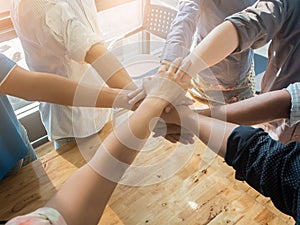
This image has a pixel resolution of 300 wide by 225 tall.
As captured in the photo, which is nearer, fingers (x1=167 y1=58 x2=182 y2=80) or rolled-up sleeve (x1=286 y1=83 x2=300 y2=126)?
rolled-up sleeve (x1=286 y1=83 x2=300 y2=126)

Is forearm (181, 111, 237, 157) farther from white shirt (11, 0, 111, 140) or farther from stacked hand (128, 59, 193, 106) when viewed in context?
white shirt (11, 0, 111, 140)

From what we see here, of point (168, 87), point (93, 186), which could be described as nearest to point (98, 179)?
point (93, 186)

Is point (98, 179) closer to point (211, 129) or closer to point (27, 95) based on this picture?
point (211, 129)

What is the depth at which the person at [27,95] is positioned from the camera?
2.35 ft

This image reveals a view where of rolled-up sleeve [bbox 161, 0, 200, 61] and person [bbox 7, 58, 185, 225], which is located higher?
rolled-up sleeve [bbox 161, 0, 200, 61]

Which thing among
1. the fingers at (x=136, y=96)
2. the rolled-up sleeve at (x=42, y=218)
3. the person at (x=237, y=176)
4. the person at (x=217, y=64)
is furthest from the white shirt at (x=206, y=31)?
the rolled-up sleeve at (x=42, y=218)

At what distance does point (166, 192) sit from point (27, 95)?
1.57ft

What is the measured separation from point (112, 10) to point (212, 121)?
1178 mm

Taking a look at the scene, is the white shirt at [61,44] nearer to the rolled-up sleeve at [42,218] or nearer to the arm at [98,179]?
the arm at [98,179]

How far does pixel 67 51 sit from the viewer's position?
818 millimetres

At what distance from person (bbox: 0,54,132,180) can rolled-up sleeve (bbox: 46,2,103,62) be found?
95 mm

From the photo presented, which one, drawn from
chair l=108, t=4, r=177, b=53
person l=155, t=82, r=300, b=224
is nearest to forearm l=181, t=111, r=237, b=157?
person l=155, t=82, r=300, b=224

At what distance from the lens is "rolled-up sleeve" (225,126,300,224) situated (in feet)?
1.41

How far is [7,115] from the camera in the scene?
0.82m
